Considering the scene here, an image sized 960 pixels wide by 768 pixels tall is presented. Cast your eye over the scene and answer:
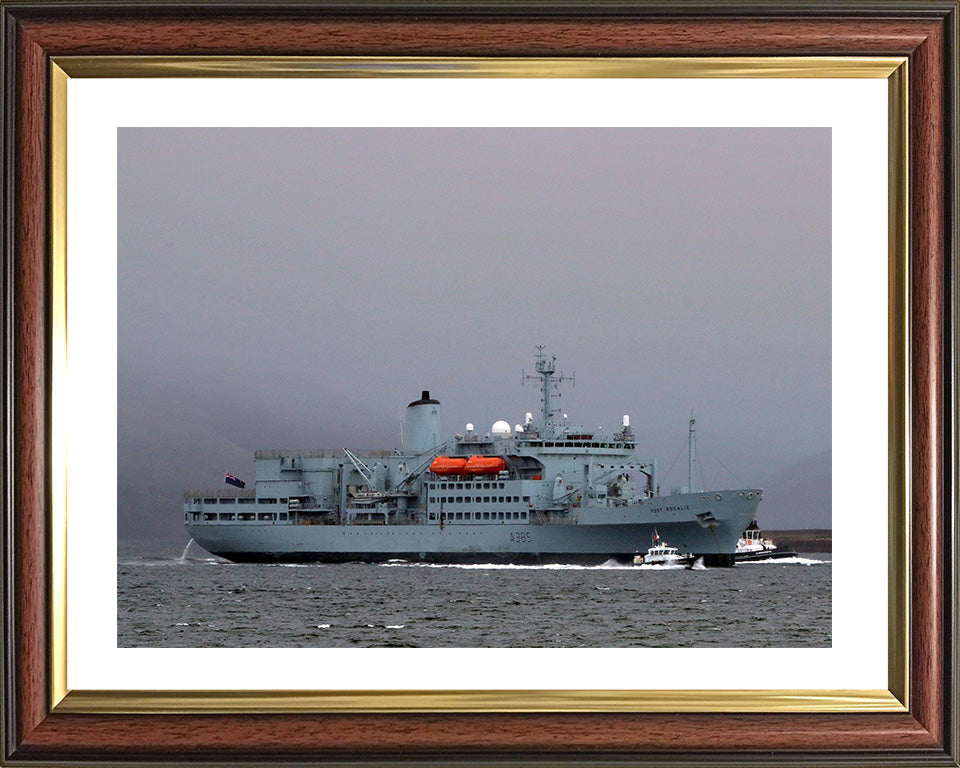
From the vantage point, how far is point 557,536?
23781 mm

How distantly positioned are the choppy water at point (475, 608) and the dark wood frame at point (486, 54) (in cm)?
1184

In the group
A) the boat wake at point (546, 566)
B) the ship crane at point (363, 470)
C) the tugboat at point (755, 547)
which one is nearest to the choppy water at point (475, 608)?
the boat wake at point (546, 566)

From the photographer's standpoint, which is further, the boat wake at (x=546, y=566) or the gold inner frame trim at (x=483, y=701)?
the boat wake at (x=546, y=566)

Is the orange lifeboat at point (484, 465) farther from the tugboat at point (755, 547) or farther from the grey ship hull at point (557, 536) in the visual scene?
the tugboat at point (755, 547)

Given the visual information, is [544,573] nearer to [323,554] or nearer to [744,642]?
[323,554]

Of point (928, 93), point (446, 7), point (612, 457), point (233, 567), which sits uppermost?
point (446, 7)

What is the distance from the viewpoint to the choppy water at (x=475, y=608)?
56.2 feet

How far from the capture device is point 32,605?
6.77ft

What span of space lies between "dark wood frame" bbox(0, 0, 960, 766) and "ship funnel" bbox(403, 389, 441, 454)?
80.9ft

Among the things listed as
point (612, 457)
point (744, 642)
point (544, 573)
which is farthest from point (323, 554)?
point (744, 642)

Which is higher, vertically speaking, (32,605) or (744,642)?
(32,605)

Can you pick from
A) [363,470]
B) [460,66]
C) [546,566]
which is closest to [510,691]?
[460,66]

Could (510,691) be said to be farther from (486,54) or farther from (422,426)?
(422,426)

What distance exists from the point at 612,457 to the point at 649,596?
3954mm
